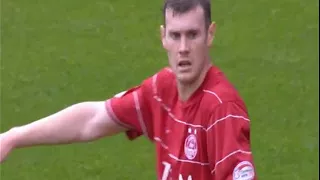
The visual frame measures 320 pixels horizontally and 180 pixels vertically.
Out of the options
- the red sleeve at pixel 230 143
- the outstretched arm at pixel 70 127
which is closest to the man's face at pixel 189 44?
the red sleeve at pixel 230 143

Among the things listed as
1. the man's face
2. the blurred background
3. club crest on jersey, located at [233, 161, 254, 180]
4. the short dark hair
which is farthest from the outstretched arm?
the blurred background

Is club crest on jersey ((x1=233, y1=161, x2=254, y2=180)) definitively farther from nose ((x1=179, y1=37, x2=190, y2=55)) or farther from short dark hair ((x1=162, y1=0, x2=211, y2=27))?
short dark hair ((x1=162, y1=0, x2=211, y2=27))

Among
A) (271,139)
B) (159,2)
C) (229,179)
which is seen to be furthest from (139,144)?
(229,179)

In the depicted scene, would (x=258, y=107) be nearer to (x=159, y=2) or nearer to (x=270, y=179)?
(x=270, y=179)

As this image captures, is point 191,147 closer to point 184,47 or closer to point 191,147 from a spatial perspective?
point 191,147

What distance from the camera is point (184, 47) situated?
536 centimetres

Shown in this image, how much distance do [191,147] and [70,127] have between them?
76cm

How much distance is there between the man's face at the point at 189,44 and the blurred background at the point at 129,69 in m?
3.61

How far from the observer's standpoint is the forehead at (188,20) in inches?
212

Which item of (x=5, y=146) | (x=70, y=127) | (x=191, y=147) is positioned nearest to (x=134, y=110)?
(x=70, y=127)

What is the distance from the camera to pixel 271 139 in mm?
9453

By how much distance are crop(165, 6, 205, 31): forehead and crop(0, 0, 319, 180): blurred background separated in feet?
12.0

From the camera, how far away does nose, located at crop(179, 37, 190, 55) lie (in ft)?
17.6

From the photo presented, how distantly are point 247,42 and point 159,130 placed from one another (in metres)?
5.99
